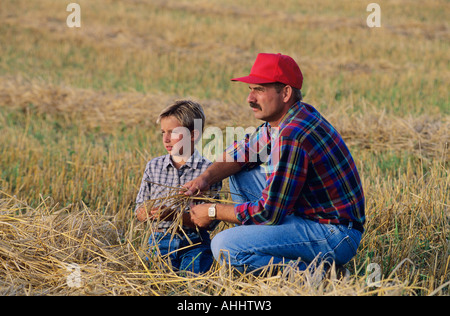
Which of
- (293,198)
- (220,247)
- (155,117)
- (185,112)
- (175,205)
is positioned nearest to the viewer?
(293,198)

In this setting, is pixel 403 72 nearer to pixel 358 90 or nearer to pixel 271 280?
pixel 358 90

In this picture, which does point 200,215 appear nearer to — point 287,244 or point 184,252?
point 184,252

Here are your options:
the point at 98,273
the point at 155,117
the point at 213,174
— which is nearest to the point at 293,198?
the point at 213,174

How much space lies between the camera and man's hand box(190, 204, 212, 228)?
3.10 m

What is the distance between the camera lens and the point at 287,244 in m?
2.96

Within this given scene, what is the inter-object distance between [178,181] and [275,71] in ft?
3.22

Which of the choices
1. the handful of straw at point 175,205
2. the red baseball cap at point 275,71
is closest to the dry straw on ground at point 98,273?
the handful of straw at point 175,205

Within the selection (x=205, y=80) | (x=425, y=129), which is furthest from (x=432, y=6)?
(x=425, y=129)

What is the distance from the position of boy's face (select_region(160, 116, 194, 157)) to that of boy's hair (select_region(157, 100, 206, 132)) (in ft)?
0.08

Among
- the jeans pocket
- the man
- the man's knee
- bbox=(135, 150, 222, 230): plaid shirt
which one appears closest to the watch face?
the man

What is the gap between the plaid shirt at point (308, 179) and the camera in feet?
9.22

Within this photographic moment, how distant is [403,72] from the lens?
11523 mm

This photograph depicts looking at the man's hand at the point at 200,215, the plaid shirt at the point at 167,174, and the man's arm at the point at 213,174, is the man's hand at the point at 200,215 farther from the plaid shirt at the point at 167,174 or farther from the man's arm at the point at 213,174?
the plaid shirt at the point at 167,174

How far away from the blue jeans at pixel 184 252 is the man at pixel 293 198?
0.83 feet
